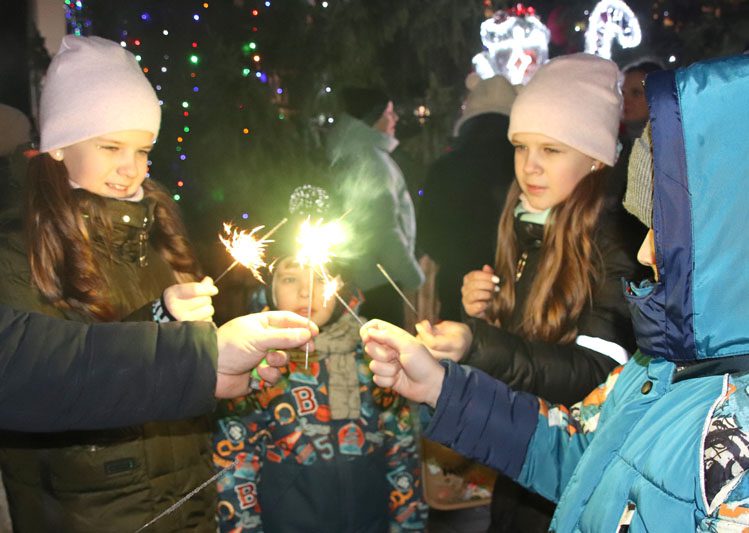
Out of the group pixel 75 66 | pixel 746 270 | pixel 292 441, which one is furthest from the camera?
pixel 292 441

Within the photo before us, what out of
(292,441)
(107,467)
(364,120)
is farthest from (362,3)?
(107,467)

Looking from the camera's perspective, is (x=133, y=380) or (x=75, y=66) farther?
(x=75, y=66)

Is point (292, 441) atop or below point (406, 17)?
below

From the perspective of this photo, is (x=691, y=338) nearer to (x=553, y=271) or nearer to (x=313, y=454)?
(x=553, y=271)

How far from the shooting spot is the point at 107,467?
7.83ft

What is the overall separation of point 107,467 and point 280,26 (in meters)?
3.37

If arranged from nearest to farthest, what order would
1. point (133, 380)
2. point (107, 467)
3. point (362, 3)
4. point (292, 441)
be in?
point (133, 380) < point (107, 467) < point (292, 441) < point (362, 3)

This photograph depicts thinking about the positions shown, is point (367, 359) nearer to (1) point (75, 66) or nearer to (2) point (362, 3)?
(1) point (75, 66)

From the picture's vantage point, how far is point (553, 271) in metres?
2.78

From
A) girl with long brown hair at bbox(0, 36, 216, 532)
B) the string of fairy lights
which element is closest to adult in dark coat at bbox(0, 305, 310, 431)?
girl with long brown hair at bbox(0, 36, 216, 532)

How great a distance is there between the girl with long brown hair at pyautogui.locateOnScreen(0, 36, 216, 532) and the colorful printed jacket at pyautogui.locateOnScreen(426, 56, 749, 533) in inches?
50.3

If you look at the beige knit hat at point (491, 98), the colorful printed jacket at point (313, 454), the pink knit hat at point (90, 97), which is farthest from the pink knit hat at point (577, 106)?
the beige knit hat at point (491, 98)

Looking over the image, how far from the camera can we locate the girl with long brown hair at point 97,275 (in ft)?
7.77

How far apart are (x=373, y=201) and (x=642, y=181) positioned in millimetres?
3455
